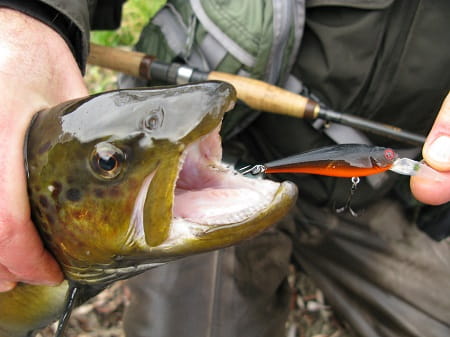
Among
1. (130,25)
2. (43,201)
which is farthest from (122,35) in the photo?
(43,201)

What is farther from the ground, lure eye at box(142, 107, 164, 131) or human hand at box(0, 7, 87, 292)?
lure eye at box(142, 107, 164, 131)

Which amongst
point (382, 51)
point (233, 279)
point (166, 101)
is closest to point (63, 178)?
point (166, 101)

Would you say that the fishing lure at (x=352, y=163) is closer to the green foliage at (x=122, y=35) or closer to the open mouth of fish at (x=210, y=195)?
the open mouth of fish at (x=210, y=195)

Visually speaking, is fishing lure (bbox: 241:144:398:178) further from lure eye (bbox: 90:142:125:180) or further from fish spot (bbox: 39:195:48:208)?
fish spot (bbox: 39:195:48:208)

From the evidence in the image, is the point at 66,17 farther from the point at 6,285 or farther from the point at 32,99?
the point at 6,285

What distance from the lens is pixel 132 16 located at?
4.69 metres

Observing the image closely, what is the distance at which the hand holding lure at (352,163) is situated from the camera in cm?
163

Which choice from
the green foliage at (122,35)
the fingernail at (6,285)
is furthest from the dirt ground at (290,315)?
the green foliage at (122,35)

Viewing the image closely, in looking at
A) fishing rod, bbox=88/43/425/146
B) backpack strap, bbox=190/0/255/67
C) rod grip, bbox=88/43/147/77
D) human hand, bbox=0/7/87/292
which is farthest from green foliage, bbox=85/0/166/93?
human hand, bbox=0/7/87/292

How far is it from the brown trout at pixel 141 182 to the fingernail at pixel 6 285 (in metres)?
0.38

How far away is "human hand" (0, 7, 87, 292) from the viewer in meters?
1.48

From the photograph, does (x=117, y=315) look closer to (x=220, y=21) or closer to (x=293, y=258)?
(x=293, y=258)

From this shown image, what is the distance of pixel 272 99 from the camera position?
7.51 feet

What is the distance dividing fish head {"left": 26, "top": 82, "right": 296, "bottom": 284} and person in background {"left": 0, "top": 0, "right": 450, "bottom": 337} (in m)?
0.06
